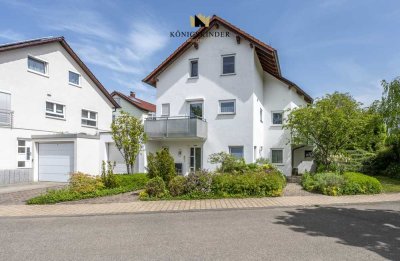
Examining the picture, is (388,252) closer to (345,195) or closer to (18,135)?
(345,195)

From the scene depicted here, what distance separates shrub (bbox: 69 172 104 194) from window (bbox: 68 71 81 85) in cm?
1372

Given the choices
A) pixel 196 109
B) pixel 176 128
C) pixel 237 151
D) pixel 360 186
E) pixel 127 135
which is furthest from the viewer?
pixel 196 109

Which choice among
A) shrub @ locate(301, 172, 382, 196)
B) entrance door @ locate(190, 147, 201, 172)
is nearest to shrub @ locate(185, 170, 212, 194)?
shrub @ locate(301, 172, 382, 196)

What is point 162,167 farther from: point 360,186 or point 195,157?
point 360,186

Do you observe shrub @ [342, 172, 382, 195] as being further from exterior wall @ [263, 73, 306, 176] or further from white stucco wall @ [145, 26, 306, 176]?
exterior wall @ [263, 73, 306, 176]

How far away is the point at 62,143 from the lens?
18188mm

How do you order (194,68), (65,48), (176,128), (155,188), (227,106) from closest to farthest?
(155,188) < (176,128) < (227,106) < (194,68) < (65,48)

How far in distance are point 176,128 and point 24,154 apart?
31.5ft

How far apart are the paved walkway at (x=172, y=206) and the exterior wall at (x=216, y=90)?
327 inches

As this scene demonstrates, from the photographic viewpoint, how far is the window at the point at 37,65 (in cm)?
2017

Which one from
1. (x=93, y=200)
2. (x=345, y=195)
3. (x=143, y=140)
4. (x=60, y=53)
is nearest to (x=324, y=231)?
(x=345, y=195)

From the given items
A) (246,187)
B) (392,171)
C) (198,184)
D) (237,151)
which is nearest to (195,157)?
(237,151)

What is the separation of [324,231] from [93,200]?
822 centimetres

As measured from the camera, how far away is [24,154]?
18.7m
